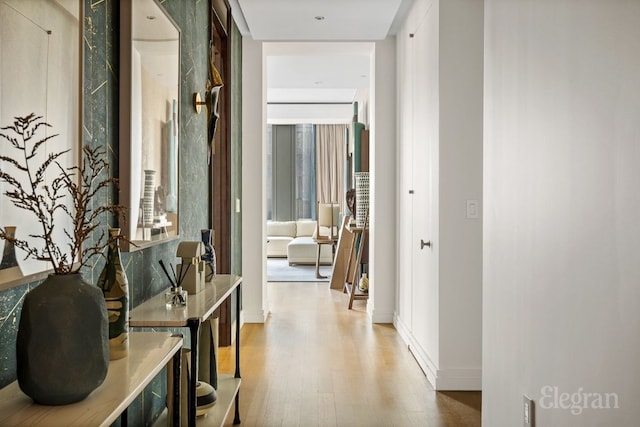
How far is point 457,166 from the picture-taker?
11.0 ft

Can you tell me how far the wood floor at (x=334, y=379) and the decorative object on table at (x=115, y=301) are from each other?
1.49m

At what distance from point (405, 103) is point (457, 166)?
1423 millimetres

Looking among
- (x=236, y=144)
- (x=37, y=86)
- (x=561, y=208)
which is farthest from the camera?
(x=236, y=144)

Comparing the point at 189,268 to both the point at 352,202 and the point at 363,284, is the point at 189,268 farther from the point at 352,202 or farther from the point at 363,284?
the point at 352,202

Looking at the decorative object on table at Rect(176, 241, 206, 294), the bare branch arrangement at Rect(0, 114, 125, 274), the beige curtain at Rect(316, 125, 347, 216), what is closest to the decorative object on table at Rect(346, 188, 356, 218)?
the beige curtain at Rect(316, 125, 347, 216)

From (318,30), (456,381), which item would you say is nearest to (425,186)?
(456,381)

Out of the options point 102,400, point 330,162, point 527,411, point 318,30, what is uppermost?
point 318,30

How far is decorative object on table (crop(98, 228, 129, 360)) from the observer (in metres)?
1.45

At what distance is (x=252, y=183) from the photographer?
5219 millimetres

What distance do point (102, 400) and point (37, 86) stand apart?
0.76 meters

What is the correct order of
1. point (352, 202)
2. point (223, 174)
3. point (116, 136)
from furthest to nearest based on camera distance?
1. point (352, 202)
2. point (223, 174)
3. point (116, 136)

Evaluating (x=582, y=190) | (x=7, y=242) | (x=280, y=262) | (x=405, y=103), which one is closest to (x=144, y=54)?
(x=7, y=242)

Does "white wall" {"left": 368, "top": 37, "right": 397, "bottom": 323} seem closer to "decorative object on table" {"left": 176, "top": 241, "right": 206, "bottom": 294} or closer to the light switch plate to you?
the light switch plate

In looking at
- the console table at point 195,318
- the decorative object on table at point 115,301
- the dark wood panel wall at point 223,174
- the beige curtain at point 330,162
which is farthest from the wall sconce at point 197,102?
the beige curtain at point 330,162
